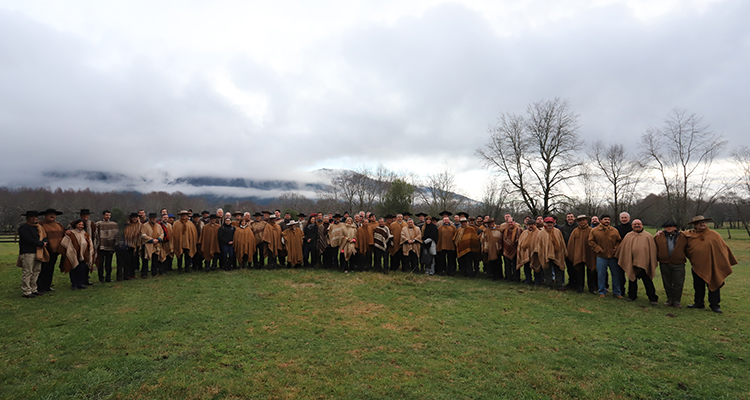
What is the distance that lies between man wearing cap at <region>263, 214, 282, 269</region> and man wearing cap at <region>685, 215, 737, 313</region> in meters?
11.2

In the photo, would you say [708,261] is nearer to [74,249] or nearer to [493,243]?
[493,243]

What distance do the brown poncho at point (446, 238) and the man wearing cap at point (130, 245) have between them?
361 inches

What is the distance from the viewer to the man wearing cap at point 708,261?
7668 mm

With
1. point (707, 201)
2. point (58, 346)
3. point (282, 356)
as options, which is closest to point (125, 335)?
point (58, 346)

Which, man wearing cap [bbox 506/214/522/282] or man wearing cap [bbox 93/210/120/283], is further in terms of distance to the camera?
man wearing cap [bbox 506/214/522/282]

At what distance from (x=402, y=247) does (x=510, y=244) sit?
3.41 metres

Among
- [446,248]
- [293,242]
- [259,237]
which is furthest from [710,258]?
[259,237]

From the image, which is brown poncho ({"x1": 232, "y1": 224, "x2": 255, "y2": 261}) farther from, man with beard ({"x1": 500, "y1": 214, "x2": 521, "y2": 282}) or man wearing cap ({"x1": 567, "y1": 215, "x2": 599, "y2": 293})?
man wearing cap ({"x1": 567, "y1": 215, "x2": 599, "y2": 293})

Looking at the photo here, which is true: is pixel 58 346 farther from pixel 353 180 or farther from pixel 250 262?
pixel 353 180

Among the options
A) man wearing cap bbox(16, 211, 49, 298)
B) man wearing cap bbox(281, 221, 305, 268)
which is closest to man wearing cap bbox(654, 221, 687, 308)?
man wearing cap bbox(281, 221, 305, 268)

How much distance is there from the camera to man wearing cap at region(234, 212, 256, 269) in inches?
480

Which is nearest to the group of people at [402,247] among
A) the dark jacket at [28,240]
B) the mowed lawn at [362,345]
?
the dark jacket at [28,240]

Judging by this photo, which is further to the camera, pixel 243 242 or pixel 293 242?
pixel 293 242

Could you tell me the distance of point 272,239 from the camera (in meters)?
12.4
